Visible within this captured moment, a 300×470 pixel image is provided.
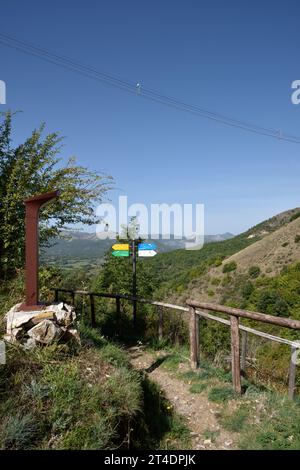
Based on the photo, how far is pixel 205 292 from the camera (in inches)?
2110

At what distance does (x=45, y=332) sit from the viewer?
4055 mm

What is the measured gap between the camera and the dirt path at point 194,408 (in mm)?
3777

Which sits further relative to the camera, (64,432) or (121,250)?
(121,250)

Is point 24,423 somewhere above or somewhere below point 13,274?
below

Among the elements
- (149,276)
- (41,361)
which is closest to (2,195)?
(41,361)

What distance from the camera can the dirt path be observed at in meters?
3.78

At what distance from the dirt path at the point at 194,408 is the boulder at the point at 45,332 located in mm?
1912

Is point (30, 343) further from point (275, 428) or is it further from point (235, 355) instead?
point (275, 428)

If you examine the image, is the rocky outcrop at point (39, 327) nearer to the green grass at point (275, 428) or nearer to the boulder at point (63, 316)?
the boulder at point (63, 316)

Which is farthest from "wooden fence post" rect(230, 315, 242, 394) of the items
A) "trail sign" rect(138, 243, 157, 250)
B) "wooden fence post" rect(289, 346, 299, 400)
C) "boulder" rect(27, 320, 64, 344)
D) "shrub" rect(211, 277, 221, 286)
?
"shrub" rect(211, 277, 221, 286)
